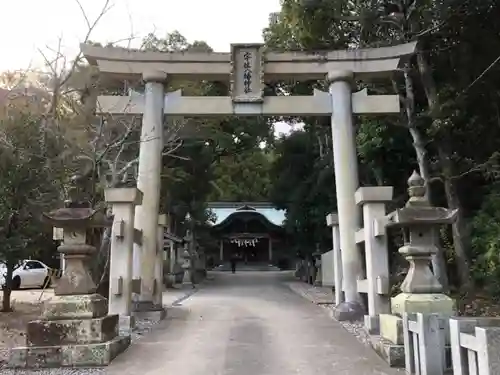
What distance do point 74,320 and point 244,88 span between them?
639 cm

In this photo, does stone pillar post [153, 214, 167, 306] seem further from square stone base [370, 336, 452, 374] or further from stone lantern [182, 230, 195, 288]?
stone lantern [182, 230, 195, 288]

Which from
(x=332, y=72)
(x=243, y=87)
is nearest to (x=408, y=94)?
(x=332, y=72)

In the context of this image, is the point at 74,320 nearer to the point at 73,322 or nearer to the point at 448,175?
the point at 73,322

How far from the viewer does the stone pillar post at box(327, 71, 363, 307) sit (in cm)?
1044

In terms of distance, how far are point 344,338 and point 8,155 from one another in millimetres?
7353

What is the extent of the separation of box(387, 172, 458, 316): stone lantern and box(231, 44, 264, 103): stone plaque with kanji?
521cm

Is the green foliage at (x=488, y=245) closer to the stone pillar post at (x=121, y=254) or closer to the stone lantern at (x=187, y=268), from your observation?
the stone pillar post at (x=121, y=254)

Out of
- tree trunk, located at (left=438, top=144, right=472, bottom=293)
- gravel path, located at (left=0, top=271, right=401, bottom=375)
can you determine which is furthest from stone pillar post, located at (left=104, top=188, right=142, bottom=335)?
tree trunk, located at (left=438, top=144, right=472, bottom=293)

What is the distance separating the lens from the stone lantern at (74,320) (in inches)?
255

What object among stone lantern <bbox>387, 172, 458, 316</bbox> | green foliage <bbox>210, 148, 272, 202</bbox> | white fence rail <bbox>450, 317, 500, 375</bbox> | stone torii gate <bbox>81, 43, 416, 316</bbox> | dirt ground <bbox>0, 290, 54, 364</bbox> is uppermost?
green foliage <bbox>210, 148, 272, 202</bbox>

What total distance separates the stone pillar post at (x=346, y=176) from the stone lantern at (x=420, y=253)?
3.47 m

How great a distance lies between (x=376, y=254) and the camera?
888cm

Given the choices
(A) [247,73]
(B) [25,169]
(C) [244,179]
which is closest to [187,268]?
→ (B) [25,169]

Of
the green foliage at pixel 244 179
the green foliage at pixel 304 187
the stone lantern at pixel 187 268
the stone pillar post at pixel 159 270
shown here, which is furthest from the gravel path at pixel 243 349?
the green foliage at pixel 244 179
